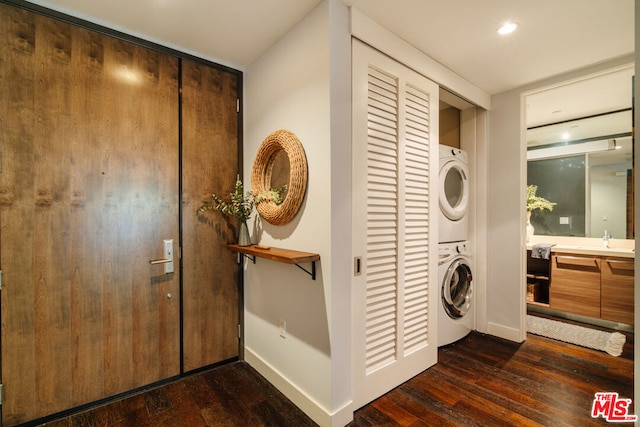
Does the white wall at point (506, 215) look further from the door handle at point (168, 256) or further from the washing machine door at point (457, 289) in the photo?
the door handle at point (168, 256)

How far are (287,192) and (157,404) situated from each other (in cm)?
162

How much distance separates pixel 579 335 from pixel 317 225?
307 cm

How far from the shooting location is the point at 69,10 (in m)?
1.69

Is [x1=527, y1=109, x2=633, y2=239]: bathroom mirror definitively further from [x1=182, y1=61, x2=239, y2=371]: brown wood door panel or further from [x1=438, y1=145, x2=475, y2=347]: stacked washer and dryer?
[x1=182, y1=61, x2=239, y2=371]: brown wood door panel

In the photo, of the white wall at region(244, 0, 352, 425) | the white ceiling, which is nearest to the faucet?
the white ceiling

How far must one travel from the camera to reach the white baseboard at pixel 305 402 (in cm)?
159

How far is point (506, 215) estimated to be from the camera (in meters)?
2.79

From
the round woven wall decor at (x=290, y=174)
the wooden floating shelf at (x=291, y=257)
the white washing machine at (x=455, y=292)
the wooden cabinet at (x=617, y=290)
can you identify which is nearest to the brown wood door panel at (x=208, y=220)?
the round woven wall decor at (x=290, y=174)

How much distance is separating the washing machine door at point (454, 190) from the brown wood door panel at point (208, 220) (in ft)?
6.03

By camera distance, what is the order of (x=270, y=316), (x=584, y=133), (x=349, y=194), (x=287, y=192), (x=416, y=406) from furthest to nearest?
(x=584, y=133) → (x=270, y=316) → (x=287, y=192) → (x=416, y=406) → (x=349, y=194)

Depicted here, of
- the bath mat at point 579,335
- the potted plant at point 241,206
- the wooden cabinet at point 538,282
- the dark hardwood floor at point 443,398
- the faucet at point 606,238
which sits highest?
the potted plant at point 241,206

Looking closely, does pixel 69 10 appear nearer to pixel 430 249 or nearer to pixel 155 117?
pixel 155 117

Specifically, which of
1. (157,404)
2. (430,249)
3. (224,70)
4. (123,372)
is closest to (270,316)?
(157,404)

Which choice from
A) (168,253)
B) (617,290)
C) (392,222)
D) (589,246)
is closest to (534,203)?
(589,246)
